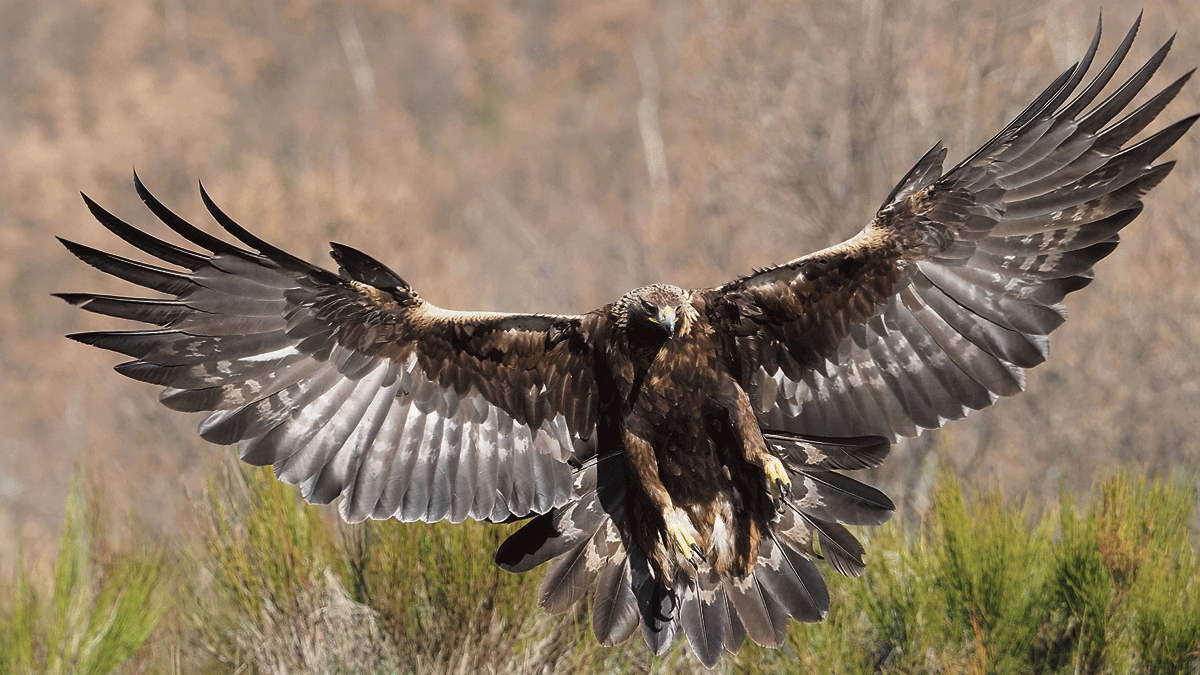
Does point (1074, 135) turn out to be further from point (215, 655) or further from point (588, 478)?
point (215, 655)

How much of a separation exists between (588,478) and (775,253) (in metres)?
9.85

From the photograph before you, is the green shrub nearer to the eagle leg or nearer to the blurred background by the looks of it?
the blurred background

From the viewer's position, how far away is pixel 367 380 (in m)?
4.64

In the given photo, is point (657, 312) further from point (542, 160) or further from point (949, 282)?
point (542, 160)

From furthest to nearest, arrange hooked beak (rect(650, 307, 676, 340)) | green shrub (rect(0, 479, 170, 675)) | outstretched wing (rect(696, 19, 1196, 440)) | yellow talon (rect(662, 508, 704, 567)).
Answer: green shrub (rect(0, 479, 170, 675)) → yellow talon (rect(662, 508, 704, 567)) → hooked beak (rect(650, 307, 676, 340)) → outstretched wing (rect(696, 19, 1196, 440))

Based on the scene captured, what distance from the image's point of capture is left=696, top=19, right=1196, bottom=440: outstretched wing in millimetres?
4141

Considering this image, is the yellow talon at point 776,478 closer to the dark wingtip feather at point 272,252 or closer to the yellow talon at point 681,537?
the yellow talon at point 681,537

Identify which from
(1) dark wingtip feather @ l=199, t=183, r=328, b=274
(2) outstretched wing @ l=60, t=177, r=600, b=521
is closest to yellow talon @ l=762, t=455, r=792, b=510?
(2) outstretched wing @ l=60, t=177, r=600, b=521

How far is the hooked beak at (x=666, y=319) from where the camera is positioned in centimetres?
426

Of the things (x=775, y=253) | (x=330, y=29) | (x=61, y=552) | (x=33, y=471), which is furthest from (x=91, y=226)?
(x=61, y=552)

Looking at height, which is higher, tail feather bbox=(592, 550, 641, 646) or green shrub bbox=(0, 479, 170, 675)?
green shrub bbox=(0, 479, 170, 675)

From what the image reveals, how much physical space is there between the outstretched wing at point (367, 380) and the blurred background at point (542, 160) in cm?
112

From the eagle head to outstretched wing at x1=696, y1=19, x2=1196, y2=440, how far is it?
0.16 meters

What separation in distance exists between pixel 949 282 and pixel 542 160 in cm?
3324
